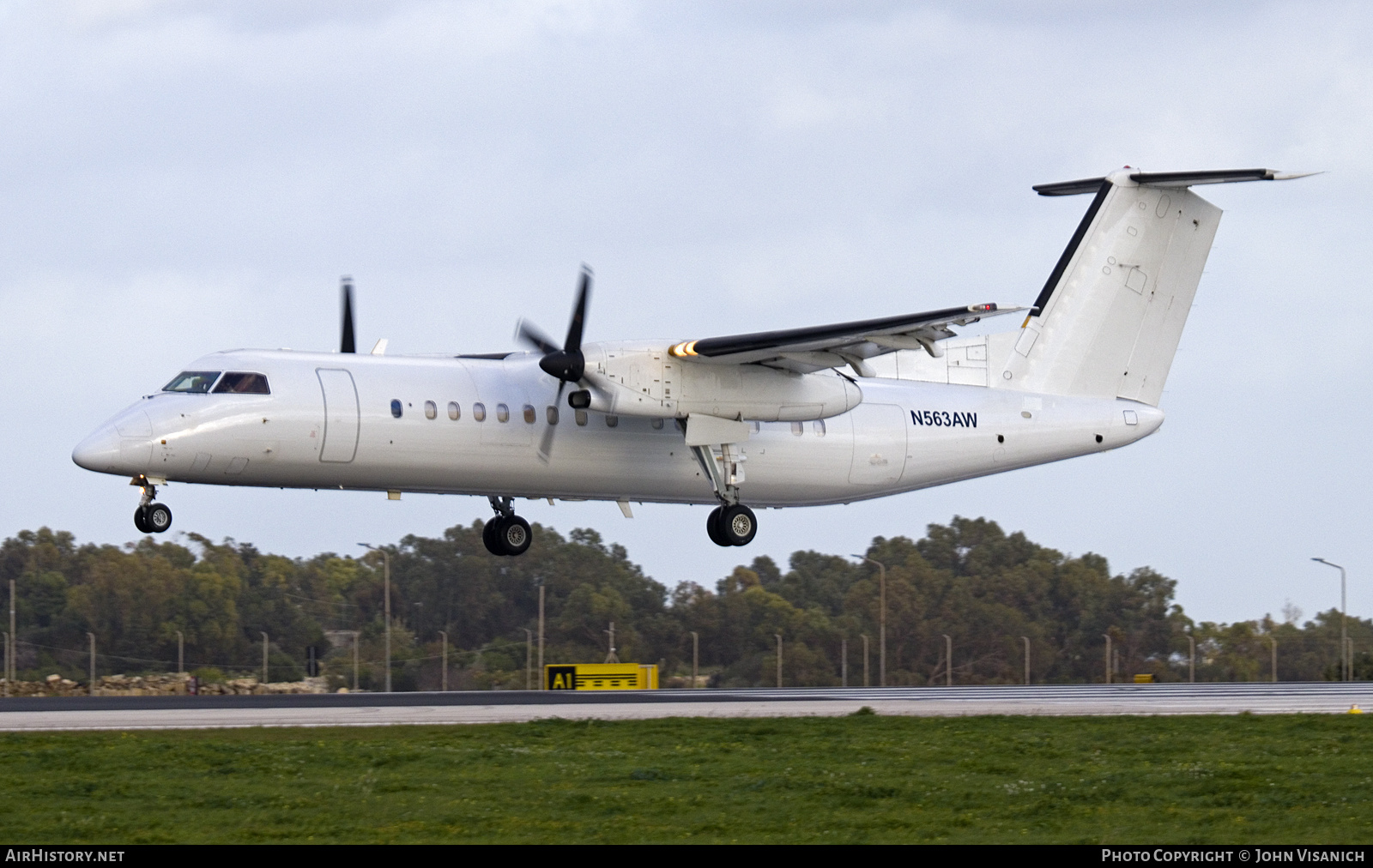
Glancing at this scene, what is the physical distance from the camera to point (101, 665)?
6481 cm

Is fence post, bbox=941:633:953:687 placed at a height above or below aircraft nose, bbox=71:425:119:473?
below

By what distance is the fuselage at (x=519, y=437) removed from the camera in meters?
24.3

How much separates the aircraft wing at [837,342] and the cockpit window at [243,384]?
6515mm

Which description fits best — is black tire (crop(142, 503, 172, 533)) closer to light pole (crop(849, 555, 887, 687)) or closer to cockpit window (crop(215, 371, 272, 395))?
cockpit window (crop(215, 371, 272, 395))

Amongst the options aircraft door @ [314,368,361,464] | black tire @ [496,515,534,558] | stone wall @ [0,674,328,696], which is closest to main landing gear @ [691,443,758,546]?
black tire @ [496,515,534,558]

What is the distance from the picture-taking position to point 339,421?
980 inches

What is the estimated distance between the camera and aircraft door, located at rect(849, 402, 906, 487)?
3000 centimetres

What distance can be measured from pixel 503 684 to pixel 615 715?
43.0m

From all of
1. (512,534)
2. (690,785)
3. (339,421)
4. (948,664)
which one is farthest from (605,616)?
(690,785)

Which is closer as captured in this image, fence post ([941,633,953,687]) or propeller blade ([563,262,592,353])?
propeller blade ([563,262,592,353])

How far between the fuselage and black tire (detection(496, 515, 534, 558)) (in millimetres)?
2527

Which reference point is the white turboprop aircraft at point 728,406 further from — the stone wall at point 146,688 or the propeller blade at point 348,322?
the stone wall at point 146,688

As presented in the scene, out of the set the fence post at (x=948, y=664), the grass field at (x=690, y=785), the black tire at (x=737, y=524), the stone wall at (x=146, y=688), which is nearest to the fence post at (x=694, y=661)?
the fence post at (x=948, y=664)
